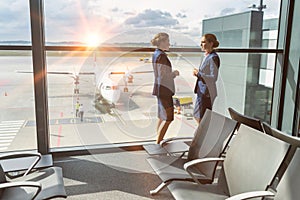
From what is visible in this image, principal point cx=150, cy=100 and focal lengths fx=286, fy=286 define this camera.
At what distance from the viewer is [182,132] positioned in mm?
4094

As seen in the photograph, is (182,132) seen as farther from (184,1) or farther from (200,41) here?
(184,1)

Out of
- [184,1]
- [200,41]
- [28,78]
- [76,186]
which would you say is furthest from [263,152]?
[28,78]

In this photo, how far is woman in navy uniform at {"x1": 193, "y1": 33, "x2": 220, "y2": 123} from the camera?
11.3ft

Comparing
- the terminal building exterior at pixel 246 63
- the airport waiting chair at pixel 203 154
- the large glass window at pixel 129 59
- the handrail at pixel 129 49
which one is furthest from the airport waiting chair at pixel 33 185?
the terminal building exterior at pixel 246 63

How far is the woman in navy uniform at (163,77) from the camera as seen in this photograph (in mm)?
3432

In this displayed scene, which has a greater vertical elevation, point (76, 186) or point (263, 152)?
point (263, 152)

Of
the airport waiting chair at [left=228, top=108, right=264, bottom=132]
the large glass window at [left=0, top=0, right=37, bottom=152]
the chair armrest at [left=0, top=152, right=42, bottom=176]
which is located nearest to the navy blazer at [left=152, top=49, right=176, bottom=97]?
the airport waiting chair at [left=228, top=108, right=264, bottom=132]

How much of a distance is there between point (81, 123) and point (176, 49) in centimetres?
160

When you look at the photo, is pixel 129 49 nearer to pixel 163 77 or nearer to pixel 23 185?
pixel 163 77

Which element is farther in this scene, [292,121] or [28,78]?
[292,121]

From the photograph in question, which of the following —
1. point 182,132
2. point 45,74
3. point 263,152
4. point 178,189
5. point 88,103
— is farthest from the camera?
point 182,132

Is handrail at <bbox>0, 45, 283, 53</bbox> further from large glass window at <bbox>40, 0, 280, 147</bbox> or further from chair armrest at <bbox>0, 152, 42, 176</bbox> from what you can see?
chair armrest at <bbox>0, 152, 42, 176</bbox>

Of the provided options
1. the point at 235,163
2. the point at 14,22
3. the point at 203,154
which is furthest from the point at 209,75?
the point at 14,22

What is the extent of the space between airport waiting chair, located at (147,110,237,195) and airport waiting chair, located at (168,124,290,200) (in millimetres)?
114
